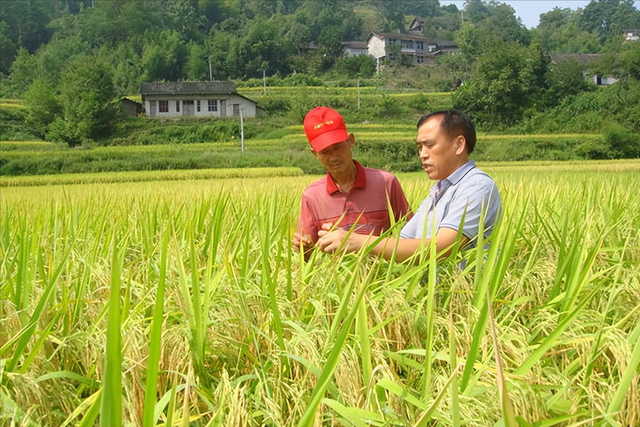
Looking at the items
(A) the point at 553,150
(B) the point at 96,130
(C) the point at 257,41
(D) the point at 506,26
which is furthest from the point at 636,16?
(B) the point at 96,130

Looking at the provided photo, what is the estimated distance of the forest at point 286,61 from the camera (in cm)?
3178

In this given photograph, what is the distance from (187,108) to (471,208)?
3559 centimetres

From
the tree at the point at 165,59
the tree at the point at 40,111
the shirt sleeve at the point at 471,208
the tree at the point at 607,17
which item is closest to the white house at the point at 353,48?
the tree at the point at 165,59

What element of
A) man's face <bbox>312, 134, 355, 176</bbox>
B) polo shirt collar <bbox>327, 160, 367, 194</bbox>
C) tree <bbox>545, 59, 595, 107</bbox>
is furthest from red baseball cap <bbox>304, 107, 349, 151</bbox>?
tree <bbox>545, 59, 595, 107</bbox>

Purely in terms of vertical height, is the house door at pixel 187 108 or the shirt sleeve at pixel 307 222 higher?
the house door at pixel 187 108

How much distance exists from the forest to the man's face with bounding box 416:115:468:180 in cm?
2435

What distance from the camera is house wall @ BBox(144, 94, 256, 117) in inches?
1394

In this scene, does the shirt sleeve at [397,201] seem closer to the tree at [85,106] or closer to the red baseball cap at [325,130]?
the red baseball cap at [325,130]

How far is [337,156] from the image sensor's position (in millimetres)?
2137

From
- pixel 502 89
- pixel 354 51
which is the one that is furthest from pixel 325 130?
pixel 354 51

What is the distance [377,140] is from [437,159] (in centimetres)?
2139

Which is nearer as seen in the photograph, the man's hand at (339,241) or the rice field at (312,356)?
the rice field at (312,356)

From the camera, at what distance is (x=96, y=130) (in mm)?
30703

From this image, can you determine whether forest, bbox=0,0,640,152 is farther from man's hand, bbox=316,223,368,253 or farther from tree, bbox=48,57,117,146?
man's hand, bbox=316,223,368,253
